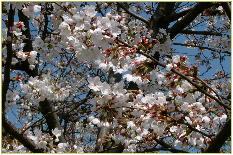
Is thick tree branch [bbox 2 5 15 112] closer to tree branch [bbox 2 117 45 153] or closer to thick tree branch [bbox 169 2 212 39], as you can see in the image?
tree branch [bbox 2 117 45 153]

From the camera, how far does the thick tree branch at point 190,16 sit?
4.03 m

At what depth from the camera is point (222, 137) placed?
2.61 m

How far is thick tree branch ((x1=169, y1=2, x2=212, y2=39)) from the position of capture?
4.03 meters

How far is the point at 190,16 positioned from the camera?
4770mm

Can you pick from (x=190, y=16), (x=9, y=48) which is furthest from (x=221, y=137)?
(x=190, y=16)

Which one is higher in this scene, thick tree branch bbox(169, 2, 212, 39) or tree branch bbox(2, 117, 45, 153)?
thick tree branch bbox(169, 2, 212, 39)

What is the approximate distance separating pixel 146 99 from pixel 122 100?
0.34 m

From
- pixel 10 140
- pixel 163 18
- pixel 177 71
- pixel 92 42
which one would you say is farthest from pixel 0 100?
pixel 163 18

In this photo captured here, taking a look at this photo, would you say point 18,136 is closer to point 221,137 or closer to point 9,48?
point 9,48

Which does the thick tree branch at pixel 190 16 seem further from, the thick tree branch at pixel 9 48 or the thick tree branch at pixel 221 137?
the thick tree branch at pixel 9 48

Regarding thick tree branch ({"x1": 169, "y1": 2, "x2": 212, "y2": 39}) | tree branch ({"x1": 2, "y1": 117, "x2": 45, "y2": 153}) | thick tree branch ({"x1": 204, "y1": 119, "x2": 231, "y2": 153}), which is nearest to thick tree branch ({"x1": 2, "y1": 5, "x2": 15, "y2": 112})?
tree branch ({"x1": 2, "y1": 117, "x2": 45, "y2": 153})

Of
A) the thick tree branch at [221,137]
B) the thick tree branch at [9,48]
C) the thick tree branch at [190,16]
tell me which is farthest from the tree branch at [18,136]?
the thick tree branch at [190,16]

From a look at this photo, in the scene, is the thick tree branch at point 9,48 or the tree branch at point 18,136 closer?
the thick tree branch at point 9,48

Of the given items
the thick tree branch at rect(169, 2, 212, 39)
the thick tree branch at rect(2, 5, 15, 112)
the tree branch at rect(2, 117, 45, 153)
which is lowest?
the tree branch at rect(2, 117, 45, 153)
